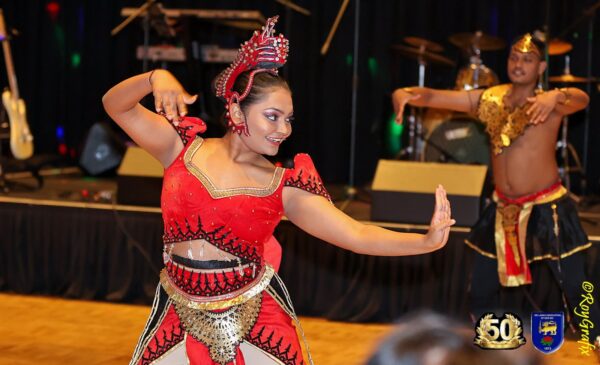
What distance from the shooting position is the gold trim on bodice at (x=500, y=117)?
458 centimetres

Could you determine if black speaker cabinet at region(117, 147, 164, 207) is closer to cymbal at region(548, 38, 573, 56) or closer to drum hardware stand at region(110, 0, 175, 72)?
drum hardware stand at region(110, 0, 175, 72)

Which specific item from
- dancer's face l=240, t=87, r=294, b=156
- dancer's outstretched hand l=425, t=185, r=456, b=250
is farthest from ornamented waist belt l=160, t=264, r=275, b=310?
dancer's outstretched hand l=425, t=185, r=456, b=250

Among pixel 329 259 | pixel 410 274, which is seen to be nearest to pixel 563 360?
pixel 410 274

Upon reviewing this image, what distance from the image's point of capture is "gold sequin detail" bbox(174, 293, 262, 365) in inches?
93.7

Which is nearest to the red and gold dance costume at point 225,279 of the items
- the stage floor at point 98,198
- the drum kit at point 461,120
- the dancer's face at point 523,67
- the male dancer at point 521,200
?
the male dancer at point 521,200

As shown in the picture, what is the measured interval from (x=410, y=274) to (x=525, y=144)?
120 cm

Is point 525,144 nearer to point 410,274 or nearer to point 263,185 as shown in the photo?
point 410,274

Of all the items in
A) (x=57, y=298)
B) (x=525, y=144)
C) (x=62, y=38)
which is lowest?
(x=57, y=298)

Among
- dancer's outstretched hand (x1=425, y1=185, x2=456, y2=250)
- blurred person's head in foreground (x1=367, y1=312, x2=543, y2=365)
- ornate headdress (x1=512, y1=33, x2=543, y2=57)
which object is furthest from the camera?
ornate headdress (x1=512, y1=33, x2=543, y2=57)

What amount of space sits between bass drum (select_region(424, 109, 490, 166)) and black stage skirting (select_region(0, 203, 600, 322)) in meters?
1.45

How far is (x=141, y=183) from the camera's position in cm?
588

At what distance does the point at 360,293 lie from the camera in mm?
5527

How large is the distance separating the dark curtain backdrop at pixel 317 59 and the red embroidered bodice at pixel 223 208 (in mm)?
4791

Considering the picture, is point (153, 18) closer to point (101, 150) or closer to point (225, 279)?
point (101, 150)
